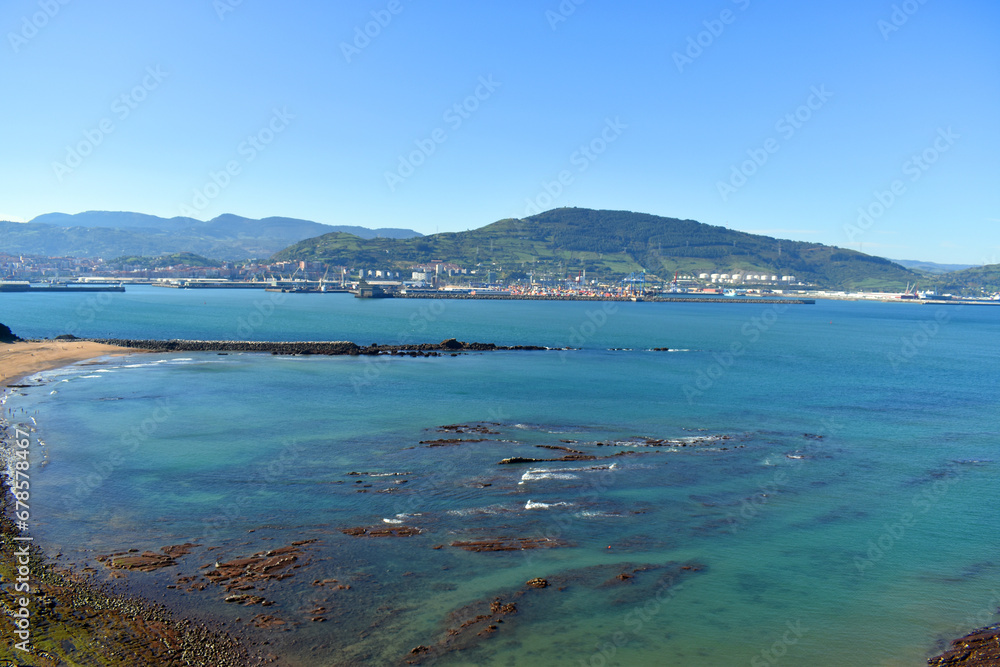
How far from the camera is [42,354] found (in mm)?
35531

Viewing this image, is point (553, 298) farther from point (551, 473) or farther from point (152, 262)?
point (152, 262)

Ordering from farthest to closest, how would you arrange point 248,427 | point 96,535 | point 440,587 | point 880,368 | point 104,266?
point 104,266 → point 880,368 → point 248,427 → point 96,535 → point 440,587

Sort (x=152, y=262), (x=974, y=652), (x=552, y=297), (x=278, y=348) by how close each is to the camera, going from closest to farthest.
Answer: (x=974, y=652), (x=278, y=348), (x=552, y=297), (x=152, y=262)

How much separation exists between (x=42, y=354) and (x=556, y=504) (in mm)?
34753

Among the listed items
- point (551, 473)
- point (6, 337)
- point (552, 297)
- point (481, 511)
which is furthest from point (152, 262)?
point (481, 511)

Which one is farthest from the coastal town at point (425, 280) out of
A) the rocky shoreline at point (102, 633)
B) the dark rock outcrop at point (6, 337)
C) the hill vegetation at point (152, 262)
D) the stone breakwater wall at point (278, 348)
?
the rocky shoreline at point (102, 633)

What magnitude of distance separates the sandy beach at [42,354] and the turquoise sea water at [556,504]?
6.42ft

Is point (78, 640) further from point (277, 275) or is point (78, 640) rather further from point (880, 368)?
point (277, 275)

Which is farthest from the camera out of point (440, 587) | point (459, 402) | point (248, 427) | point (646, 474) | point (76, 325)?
point (76, 325)

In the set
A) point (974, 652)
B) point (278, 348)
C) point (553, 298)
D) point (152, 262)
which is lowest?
point (974, 652)

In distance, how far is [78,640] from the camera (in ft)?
28.3

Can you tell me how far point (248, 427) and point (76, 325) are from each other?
45582 mm

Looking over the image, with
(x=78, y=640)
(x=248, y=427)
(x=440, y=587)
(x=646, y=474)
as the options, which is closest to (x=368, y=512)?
(x=440, y=587)

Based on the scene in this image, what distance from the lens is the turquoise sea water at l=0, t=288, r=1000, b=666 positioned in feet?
32.2
